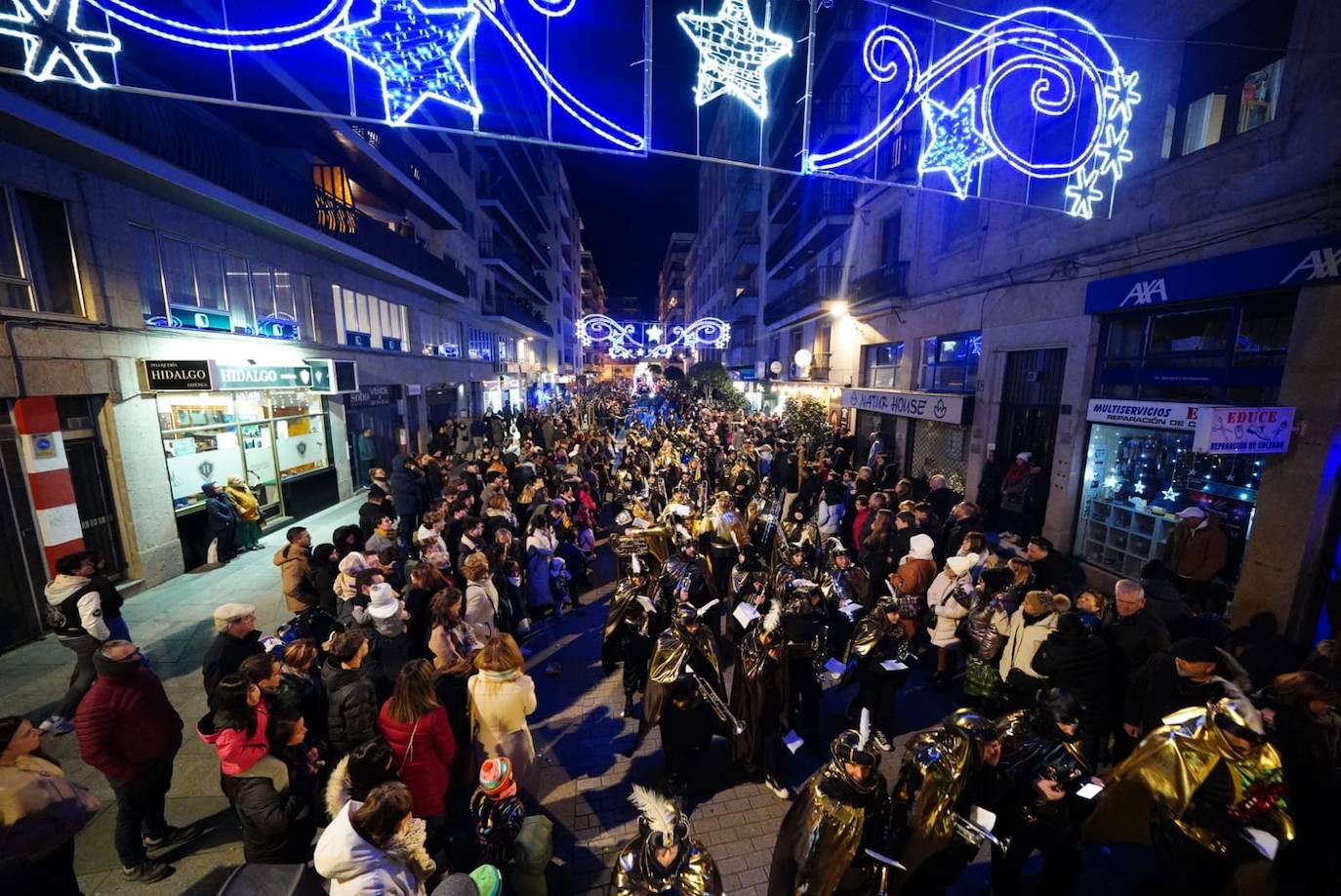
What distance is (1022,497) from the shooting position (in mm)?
10250

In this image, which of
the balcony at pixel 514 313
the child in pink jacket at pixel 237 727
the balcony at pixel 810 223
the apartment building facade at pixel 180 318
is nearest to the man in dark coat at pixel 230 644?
the child in pink jacket at pixel 237 727

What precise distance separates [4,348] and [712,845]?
10.1 m

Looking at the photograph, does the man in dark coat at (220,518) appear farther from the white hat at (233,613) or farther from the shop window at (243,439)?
the white hat at (233,613)

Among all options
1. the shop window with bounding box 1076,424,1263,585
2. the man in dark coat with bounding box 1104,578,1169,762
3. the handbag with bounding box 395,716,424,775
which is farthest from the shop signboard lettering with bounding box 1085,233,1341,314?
the handbag with bounding box 395,716,424,775

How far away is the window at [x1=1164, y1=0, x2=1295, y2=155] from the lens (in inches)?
260

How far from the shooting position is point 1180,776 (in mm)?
3387

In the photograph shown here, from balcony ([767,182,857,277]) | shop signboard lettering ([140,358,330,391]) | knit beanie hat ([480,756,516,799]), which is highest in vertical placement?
balcony ([767,182,857,277])

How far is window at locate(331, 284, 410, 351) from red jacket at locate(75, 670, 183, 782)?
12886 millimetres

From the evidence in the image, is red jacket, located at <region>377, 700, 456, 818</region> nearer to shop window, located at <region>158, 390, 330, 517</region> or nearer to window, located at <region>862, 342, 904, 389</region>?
shop window, located at <region>158, 390, 330, 517</region>

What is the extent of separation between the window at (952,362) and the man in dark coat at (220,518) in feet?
52.9

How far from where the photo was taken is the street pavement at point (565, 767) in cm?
395

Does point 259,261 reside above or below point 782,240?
below

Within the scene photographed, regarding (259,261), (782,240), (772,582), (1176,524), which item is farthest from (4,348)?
(782,240)

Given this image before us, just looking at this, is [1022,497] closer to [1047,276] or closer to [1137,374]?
[1137,374]
